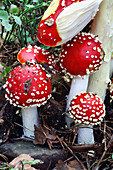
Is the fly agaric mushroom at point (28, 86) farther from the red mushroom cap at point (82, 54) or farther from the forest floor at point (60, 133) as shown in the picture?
the forest floor at point (60, 133)

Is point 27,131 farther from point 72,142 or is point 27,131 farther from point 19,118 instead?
point 72,142

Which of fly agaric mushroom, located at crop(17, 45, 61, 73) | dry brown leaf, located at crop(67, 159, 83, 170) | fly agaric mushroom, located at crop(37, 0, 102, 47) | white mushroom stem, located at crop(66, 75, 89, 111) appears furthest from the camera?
white mushroom stem, located at crop(66, 75, 89, 111)

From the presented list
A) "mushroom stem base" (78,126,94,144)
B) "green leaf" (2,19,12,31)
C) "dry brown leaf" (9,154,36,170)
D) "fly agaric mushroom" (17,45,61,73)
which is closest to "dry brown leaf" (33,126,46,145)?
"dry brown leaf" (9,154,36,170)

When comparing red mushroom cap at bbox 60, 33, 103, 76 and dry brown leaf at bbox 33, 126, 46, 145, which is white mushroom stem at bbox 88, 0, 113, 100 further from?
dry brown leaf at bbox 33, 126, 46, 145

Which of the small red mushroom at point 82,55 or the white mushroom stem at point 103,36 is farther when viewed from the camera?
the white mushroom stem at point 103,36

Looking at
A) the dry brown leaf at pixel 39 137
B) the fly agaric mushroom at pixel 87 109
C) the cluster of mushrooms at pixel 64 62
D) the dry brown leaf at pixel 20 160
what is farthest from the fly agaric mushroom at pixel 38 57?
the dry brown leaf at pixel 20 160

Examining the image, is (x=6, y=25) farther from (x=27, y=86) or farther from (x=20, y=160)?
(x=20, y=160)

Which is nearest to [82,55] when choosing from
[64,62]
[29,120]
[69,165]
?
[64,62]
